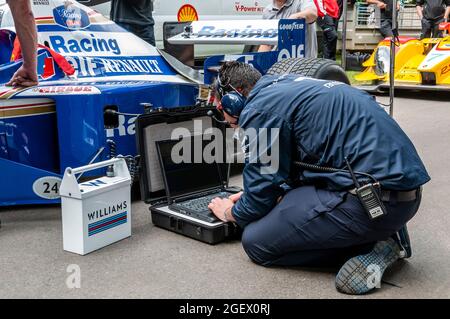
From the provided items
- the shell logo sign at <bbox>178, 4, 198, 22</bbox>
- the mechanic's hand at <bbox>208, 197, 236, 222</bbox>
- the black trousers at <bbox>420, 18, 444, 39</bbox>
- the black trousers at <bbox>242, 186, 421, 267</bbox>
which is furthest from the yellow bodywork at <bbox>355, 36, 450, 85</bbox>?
the black trousers at <bbox>242, 186, 421, 267</bbox>

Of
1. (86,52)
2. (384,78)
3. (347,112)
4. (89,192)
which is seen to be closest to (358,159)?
(347,112)

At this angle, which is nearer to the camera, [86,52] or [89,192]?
[89,192]

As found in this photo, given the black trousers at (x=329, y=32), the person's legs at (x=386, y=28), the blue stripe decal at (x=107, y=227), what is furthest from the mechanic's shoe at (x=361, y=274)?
the person's legs at (x=386, y=28)

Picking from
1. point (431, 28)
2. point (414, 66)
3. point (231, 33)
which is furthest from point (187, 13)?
point (431, 28)

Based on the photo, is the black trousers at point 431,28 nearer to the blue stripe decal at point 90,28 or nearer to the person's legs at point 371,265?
the blue stripe decal at point 90,28

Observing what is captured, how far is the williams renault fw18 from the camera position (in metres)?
3.62

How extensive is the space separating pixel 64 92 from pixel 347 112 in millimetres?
1779

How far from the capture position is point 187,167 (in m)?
3.70

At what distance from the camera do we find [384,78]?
8500mm

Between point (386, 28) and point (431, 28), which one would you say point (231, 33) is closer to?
point (386, 28)

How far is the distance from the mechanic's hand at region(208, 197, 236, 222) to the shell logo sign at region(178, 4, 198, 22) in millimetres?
5556

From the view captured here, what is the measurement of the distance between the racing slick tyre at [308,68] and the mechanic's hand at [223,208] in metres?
0.99

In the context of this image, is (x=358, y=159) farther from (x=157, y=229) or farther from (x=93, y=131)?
(x=93, y=131)
